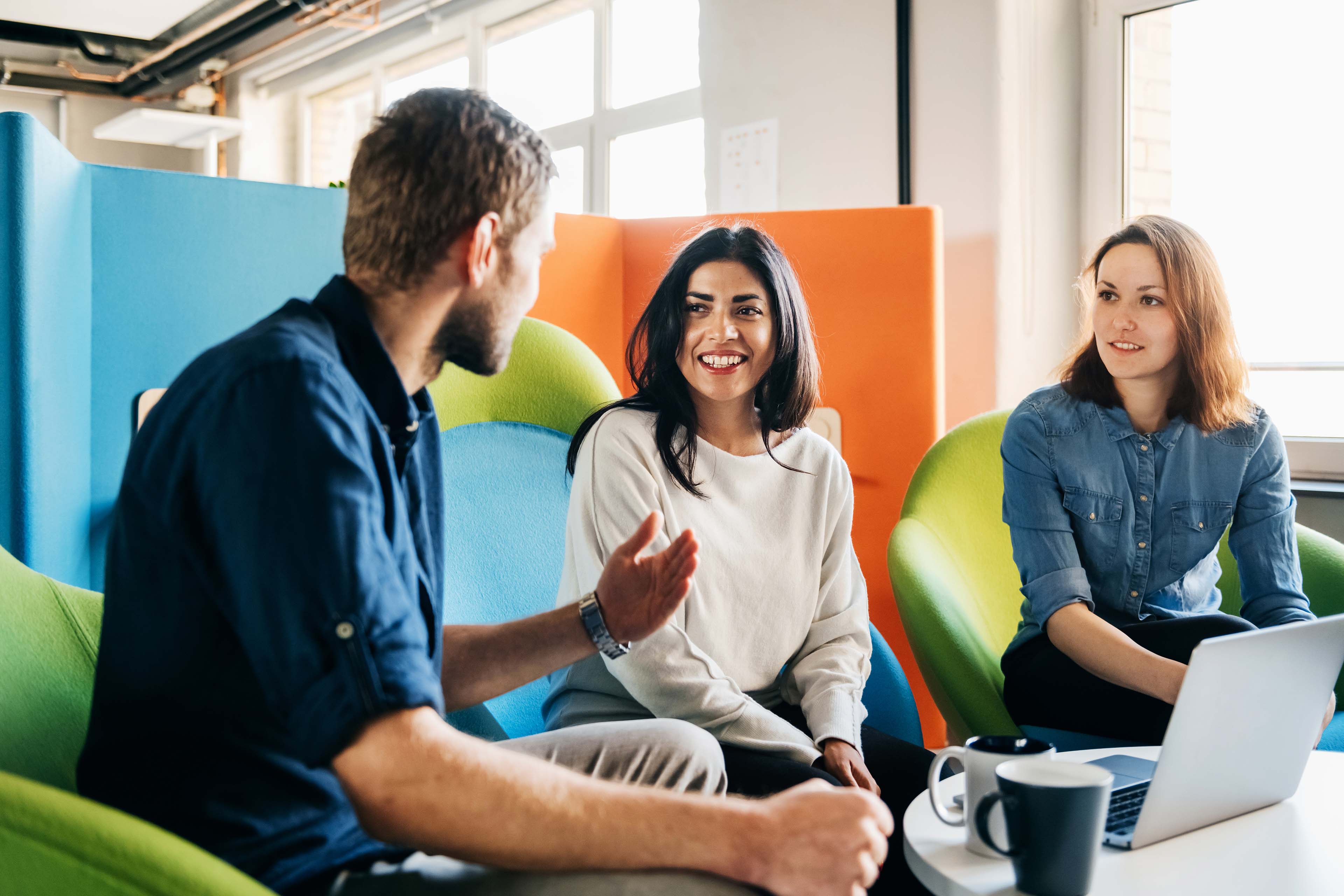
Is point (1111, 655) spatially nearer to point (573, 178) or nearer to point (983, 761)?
point (983, 761)

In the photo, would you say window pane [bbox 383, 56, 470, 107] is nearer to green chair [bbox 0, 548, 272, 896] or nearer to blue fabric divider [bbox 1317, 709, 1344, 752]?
blue fabric divider [bbox 1317, 709, 1344, 752]

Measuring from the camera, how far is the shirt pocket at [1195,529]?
1805 millimetres

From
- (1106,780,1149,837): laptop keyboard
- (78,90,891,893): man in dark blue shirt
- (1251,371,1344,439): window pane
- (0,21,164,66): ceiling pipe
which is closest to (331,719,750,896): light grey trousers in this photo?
(78,90,891,893): man in dark blue shirt

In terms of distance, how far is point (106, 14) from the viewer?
628cm

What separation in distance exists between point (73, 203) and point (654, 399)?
38.6 inches

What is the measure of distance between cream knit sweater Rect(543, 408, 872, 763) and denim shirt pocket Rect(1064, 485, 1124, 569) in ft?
1.30

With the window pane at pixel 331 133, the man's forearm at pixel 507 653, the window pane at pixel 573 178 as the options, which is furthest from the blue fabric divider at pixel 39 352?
the window pane at pixel 331 133

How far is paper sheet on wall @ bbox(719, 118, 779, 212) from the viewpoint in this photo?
341 cm

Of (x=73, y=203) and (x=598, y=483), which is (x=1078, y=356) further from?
(x=73, y=203)

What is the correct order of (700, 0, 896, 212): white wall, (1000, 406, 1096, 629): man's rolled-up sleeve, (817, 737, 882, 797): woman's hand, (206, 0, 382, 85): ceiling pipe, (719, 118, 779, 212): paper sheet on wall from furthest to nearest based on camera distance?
(206, 0, 382, 85): ceiling pipe → (719, 118, 779, 212): paper sheet on wall → (700, 0, 896, 212): white wall → (1000, 406, 1096, 629): man's rolled-up sleeve → (817, 737, 882, 797): woman's hand

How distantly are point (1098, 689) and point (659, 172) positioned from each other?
3.51 metres

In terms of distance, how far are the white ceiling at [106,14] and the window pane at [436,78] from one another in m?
1.12

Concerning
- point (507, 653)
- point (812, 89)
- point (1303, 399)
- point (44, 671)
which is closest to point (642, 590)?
point (507, 653)

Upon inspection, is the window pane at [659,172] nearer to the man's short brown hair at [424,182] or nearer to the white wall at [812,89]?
the white wall at [812,89]
